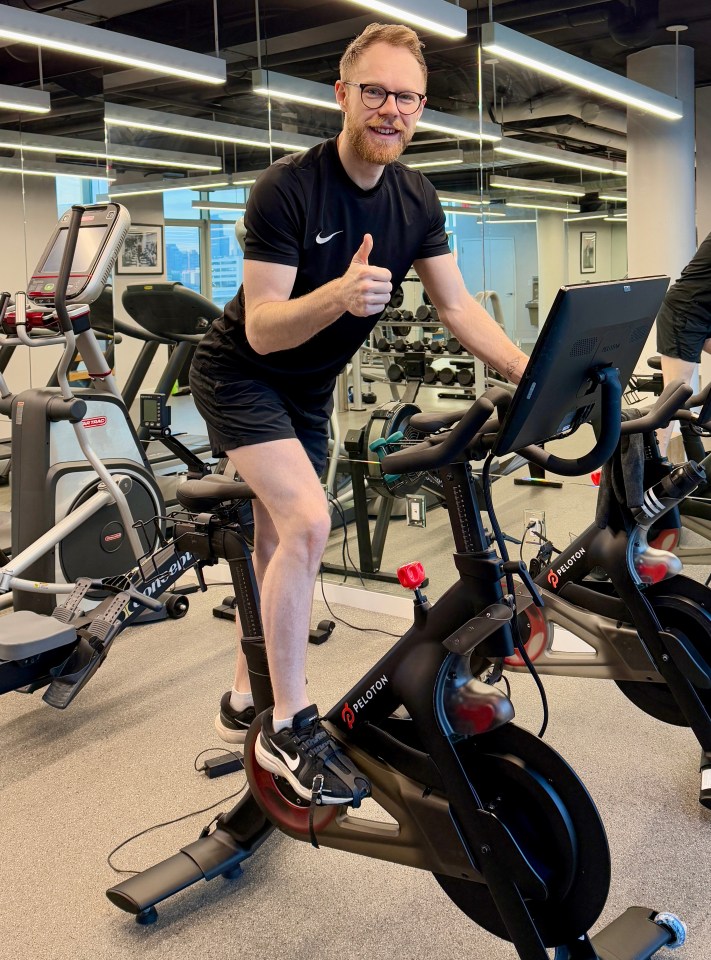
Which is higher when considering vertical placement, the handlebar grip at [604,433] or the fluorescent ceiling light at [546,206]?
the fluorescent ceiling light at [546,206]

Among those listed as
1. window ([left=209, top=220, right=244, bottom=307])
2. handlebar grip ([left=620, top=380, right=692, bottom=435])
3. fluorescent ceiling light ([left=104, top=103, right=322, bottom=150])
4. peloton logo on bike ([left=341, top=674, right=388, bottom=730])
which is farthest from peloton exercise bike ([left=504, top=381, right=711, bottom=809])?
window ([left=209, top=220, right=244, bottom=307])

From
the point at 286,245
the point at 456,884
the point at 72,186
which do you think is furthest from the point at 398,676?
the point at 72,186

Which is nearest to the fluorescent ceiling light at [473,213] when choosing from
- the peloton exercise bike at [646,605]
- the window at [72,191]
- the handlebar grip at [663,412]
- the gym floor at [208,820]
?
the gym floor at [208,820]

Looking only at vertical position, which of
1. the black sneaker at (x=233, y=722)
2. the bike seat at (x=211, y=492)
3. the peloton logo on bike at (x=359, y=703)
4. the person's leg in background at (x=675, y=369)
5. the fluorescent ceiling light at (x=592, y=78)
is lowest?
the black sneaker at (x=233, y=722)

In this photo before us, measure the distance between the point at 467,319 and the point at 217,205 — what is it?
3224mm

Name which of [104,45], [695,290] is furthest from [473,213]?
[104,45]

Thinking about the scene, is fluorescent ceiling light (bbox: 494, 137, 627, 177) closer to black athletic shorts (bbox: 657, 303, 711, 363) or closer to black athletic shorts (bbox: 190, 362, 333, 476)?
black athletic shorts (bbox: 657, 303, 711, 363)

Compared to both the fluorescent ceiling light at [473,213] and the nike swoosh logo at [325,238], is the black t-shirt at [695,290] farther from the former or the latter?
the nike swoosh logo at [325,238]

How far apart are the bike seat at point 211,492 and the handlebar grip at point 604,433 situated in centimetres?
79

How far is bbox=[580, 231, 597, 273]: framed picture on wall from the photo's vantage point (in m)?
4.01

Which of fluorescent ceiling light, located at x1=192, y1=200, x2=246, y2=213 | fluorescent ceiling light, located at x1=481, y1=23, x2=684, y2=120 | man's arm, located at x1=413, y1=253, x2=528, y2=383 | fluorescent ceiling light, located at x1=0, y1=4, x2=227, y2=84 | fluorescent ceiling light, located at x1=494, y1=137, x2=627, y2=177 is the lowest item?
man's arm, located at x1=413, y1=253, x2=528, y2=383

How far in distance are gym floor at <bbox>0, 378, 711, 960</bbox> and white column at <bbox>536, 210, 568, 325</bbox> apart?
0.83 metres

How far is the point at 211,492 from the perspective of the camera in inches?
92.6

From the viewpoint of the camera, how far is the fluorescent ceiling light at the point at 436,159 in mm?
3954
